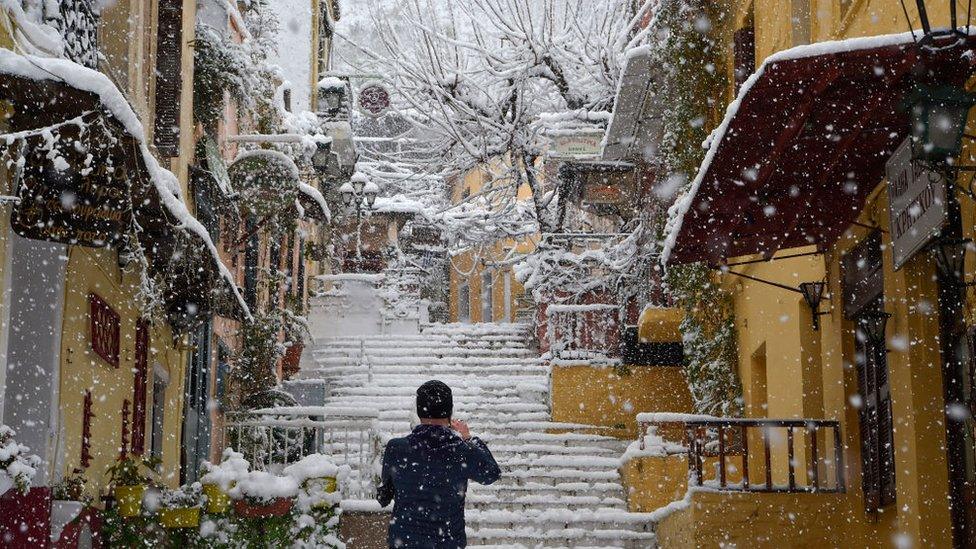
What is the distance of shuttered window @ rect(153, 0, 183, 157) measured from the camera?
11.9 meters

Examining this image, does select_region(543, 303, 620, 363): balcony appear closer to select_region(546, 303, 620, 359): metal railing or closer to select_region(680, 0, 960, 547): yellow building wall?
select_region(546, 303, 620, 359): metal railing

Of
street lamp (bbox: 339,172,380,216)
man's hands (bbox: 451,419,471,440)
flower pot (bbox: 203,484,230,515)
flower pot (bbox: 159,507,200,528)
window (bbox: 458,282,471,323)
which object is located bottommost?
flower pot (bbox: 159,507,200,528)

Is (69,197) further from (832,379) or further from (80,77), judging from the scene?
(832,379)

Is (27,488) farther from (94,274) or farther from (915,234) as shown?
(915,234)

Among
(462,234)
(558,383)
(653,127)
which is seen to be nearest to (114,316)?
(558,383)

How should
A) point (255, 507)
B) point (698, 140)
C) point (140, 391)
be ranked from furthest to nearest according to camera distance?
1. point (698, 140)
2. point (140, 391)
3. point (255, 507)

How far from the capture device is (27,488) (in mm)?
6945

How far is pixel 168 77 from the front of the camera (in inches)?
474

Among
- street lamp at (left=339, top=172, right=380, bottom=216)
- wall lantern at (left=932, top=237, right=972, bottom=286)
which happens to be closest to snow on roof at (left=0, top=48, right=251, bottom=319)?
wall lantern at (left=932, top=237, right=972, bottom=286)

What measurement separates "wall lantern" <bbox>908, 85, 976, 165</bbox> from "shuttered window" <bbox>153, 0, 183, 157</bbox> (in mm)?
7609

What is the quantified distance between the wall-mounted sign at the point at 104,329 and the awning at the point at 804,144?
466 cm

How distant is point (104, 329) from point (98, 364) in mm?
286

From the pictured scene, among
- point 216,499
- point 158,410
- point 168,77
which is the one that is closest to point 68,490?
point 216,499

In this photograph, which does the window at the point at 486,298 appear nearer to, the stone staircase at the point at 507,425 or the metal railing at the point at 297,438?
the stone staircase at the point at 507,425
